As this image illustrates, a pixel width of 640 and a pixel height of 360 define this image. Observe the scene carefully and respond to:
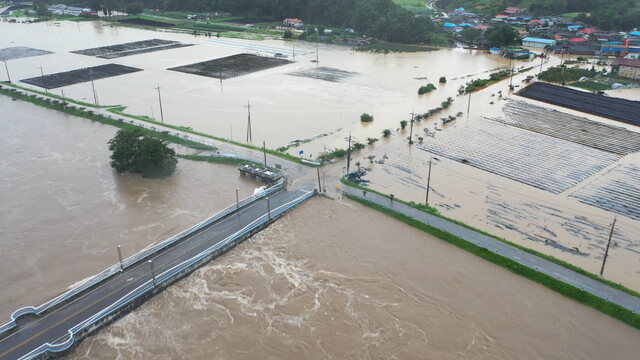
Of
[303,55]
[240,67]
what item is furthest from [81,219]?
[303,55]

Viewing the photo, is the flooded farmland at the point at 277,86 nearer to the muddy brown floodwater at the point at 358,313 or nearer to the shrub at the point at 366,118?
the shrub at the point at 366,118

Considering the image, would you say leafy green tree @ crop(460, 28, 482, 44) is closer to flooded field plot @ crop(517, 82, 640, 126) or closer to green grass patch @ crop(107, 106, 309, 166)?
flooded field plot @ crop(517, 82, 640, 126)

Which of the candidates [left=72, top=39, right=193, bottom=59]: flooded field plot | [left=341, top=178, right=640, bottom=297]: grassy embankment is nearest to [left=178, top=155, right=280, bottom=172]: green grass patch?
[left=341, top=178, right=640, bottom=297]: grassy embankment

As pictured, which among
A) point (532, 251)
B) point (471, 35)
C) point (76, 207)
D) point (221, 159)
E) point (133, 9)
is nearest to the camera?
point (532, 251)

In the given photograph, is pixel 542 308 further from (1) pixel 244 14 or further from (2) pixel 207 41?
(1) pixel 244 14

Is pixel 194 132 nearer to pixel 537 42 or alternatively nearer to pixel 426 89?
pixel 426 89

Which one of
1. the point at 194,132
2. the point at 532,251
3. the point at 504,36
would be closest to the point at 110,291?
the point at 532,251
